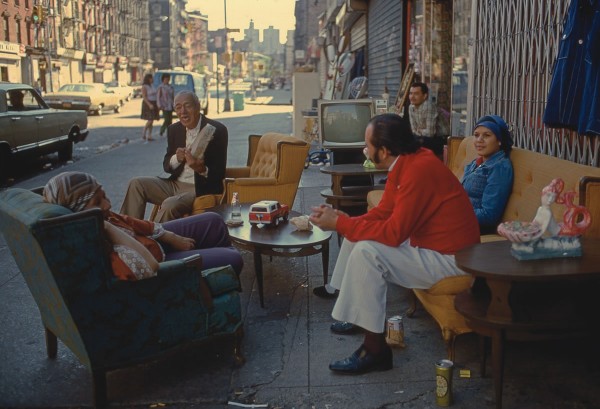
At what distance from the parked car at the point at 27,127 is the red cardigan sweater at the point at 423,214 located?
912 cm

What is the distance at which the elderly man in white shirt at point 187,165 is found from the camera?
261 inches

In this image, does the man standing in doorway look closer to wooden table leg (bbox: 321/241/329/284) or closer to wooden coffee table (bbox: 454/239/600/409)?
wooden table leg (bbox: 321/241/329/284)

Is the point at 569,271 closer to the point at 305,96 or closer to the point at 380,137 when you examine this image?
the point at 380,137

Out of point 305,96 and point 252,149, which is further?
point 305,96

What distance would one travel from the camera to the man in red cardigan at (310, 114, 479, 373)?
12.6 ft

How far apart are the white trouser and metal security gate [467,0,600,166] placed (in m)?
2.12

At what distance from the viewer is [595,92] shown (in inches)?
195

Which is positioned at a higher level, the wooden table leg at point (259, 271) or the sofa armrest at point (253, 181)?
the sofa armrest at point (253, 181)

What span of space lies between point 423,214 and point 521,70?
3.60 meters

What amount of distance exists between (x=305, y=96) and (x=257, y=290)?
45.1 ft

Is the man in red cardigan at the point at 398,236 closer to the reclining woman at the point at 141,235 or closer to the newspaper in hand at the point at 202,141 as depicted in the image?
the reclining woman at the point at 141,235

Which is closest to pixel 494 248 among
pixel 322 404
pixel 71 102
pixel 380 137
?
pixel 380 137

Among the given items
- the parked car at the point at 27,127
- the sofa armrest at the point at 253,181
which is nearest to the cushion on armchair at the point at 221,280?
the sofa armrest at the point at 253,181

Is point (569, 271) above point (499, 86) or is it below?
below
